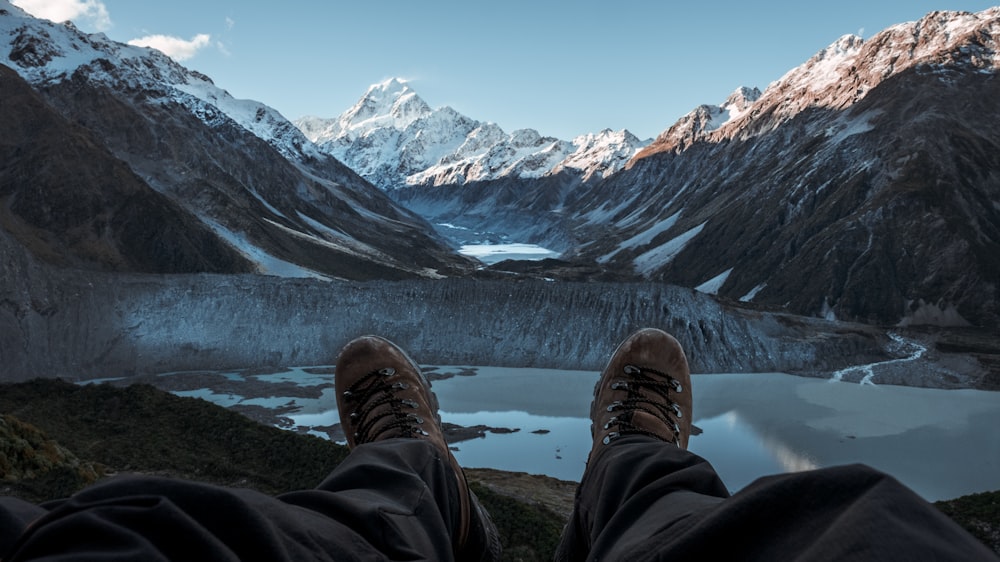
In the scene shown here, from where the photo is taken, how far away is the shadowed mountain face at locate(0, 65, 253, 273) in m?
39.4

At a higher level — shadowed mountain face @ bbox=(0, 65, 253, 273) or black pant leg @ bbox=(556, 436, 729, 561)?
shadowed mountain face @ bbox=(0, 65, 253, 273)

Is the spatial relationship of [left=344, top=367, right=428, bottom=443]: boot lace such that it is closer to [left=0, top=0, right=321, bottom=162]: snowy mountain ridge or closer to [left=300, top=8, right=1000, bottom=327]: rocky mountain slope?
[left=300, top=8, right=1000, bottom=327]: rocky mountain slope

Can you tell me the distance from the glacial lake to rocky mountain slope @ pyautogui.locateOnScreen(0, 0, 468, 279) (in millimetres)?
29146

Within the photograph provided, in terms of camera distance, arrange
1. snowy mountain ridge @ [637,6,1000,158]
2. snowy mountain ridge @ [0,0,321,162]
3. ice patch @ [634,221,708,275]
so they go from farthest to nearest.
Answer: snowy mountain ridge @ [0,0,321,162], ice patch @ [634,221,708,275], snowy mountain ridge @ [637,6,1000,158]

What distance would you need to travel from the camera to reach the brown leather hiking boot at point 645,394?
4.11 metres

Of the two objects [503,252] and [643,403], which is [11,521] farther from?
[503,252]

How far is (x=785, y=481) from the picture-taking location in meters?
1.52

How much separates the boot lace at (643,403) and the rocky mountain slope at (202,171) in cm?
4337

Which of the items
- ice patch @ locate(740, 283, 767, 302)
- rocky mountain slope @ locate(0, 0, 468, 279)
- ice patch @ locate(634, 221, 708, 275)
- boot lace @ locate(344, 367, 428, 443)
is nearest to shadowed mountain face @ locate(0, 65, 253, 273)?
rocky mountain slope @ locate(0, 0, 468, 279)

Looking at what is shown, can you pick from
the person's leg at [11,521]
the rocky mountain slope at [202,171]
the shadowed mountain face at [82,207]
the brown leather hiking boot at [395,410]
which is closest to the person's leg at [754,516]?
the brown leather hiking boot at [395,410]

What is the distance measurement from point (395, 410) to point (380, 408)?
0.43 ft

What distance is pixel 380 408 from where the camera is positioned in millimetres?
4367

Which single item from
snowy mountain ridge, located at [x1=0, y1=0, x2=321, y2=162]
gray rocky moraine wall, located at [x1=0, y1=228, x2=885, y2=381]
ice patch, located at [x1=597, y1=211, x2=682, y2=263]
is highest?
snowy mountain ridge, located at [x1=0, y1=0, x2=321, y2=162]

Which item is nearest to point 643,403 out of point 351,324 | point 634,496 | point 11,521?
point 634,496
